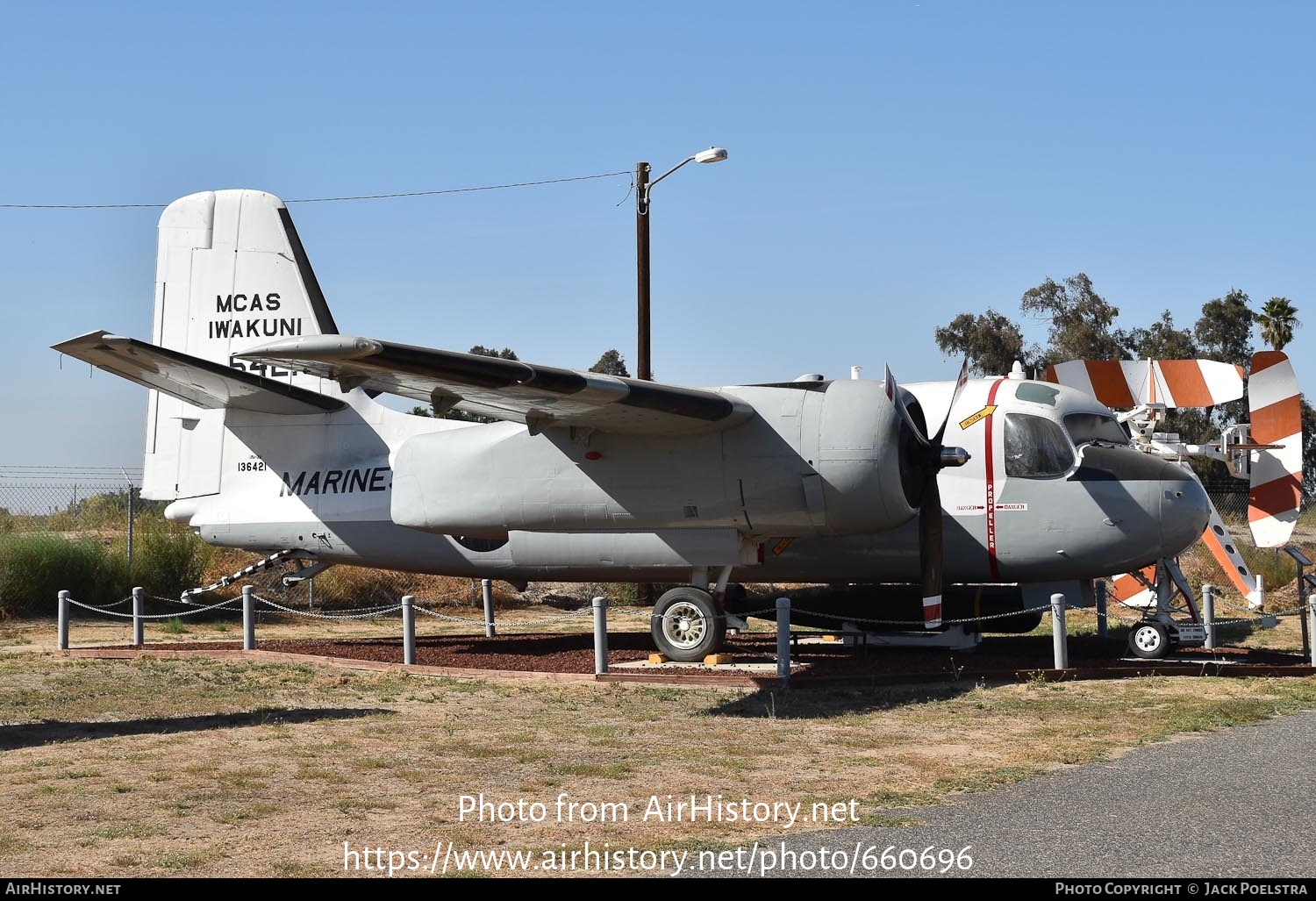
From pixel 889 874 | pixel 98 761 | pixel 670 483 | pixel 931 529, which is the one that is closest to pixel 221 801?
pixel 98 761

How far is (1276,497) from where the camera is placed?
18.1 m

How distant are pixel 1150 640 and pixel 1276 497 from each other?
4.23m

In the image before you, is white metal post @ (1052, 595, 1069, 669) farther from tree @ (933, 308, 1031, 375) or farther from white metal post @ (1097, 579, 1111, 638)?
tree @ (933, 308, 1031, 375)

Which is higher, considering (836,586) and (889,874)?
(836,586)

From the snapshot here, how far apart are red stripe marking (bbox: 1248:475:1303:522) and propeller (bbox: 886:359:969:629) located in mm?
5652

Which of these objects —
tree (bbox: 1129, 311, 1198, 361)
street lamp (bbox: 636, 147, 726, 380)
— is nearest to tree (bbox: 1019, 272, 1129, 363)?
tree (bbox: 1129, 311, 1198, 361)

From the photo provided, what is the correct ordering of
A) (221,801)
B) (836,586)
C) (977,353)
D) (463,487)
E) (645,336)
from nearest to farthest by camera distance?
(221,801), (463,487), (836,586), (645,336), (977,353)

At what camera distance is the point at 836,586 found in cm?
1798

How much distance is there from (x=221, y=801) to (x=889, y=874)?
431 cm

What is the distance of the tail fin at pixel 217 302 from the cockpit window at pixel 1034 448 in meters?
9.31

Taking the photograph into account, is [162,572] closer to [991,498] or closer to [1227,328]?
[991,498]

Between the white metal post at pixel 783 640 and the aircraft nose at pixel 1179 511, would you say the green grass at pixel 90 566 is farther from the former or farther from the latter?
the aircraft nose at pixel 1179 511

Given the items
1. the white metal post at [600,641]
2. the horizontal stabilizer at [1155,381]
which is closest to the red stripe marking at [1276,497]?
the horizontal stabilizer at [1155,381]

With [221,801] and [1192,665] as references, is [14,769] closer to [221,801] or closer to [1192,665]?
[221,801]
